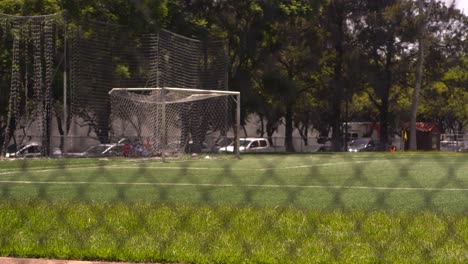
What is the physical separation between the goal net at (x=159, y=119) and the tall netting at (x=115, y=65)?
285 mm

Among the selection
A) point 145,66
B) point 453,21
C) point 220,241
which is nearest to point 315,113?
point 453,21

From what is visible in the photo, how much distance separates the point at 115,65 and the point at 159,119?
1.39 m

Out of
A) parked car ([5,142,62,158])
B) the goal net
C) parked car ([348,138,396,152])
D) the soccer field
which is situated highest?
the goal net

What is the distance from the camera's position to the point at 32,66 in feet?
51.9

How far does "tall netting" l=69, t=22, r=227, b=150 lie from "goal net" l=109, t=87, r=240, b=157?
0.29 metres

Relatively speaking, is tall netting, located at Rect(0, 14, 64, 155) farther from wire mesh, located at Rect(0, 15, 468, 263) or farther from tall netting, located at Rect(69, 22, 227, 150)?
wire mesh, located at Rect(0, 15, 468, 263)

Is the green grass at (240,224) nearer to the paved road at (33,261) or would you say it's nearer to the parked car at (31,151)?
the paved road at (33,261)

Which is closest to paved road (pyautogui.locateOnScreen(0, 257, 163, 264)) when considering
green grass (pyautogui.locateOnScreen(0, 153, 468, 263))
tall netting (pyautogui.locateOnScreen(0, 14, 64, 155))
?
green grass (pyautogui.locateOnScreen(0, 153, 468, 263))

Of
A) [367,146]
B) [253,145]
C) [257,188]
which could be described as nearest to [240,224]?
[257,188]

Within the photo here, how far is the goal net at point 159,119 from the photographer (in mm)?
14156

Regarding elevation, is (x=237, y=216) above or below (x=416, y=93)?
below

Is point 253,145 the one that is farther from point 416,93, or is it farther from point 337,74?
point 416,93

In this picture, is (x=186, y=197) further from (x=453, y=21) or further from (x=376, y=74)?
(x=376, y=74)

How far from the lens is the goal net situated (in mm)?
14156
